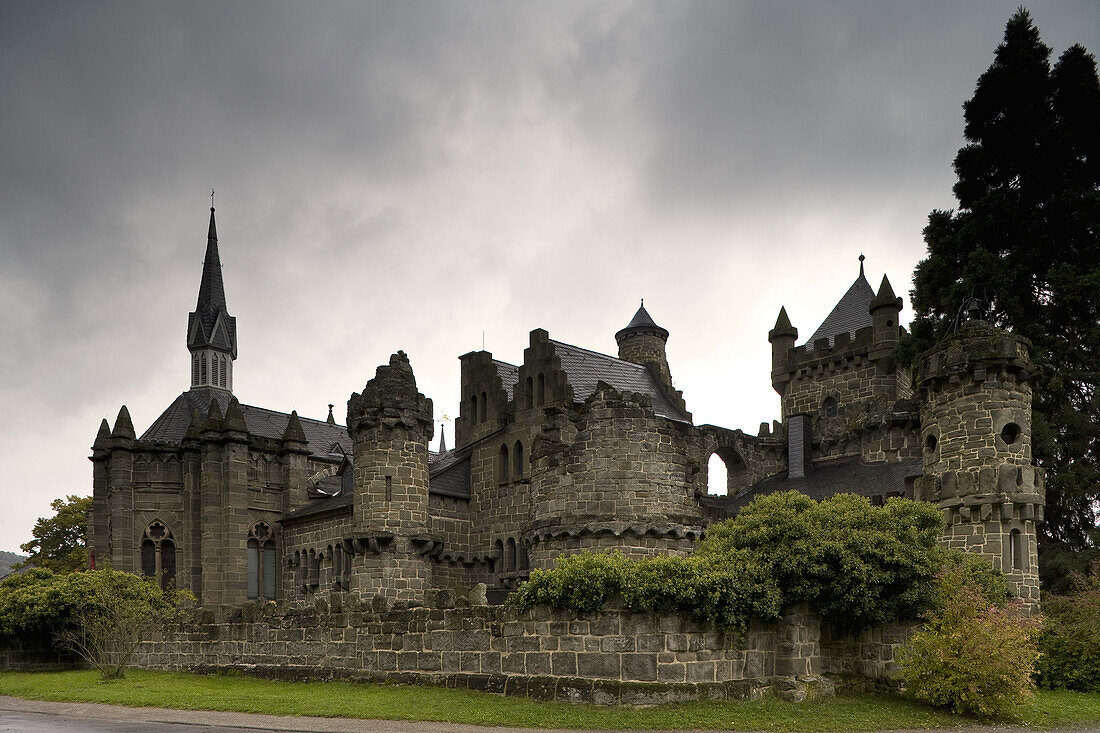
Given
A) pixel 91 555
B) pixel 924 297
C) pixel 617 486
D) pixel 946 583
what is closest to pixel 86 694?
pixel 617 486

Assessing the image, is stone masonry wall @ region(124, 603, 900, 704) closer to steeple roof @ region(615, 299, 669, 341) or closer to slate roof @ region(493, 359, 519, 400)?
slate roof @ region(493, 359, 519, 400)

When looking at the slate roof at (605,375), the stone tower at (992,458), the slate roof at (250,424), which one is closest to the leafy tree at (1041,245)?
the stone tower at (992,458)

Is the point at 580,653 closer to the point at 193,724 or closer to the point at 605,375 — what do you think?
the point at 193,724

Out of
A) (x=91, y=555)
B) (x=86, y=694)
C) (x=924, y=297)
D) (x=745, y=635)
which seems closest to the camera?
(x=745, y=635)

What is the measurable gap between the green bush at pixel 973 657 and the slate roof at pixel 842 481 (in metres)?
12.3

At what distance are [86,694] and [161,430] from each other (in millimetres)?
30044

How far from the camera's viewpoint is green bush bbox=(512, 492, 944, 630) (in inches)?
797

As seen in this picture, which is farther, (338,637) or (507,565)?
(507,565)

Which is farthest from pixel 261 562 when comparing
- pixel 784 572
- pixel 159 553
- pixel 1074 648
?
pixel 1074 648

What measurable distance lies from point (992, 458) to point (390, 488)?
2015 cm

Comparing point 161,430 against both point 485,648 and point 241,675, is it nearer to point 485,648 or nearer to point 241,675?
point 241,675

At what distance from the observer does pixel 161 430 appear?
2141 inches

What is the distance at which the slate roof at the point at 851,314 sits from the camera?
47.6 m

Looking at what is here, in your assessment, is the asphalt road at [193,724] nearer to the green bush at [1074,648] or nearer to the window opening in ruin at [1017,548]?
the green bush at [1074,648]
